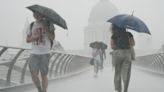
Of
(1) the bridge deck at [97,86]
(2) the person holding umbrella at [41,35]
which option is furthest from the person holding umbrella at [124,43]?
(1) the bridge deck at [97,86]

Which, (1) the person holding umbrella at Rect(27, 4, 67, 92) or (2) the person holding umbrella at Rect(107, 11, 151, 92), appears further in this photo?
(2) the person holding umbrella at Rect(107, 11, 151, 92)

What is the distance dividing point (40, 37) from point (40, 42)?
0.09 m

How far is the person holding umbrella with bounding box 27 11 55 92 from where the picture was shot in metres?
7.96

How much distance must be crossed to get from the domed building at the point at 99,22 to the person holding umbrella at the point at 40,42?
10602cm

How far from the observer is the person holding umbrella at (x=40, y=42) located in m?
7.96

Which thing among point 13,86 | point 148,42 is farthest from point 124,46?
point 148,42

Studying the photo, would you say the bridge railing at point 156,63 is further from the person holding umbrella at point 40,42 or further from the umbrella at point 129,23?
the person holding umbrella at point 40,42

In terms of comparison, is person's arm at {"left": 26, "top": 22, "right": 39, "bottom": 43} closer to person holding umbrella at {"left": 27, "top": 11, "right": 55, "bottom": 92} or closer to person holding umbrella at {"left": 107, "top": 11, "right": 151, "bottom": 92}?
person holding umbrella at {"left": 27, "top": 11, "right": 55, "bottom": 92}

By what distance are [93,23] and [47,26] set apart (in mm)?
112482

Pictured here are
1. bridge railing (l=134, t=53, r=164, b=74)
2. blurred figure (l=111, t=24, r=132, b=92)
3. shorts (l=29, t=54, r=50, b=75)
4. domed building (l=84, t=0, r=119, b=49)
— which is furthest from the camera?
domed building (l=84, t=0, r=119, b=49)

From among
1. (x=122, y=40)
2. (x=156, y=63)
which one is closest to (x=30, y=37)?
(x=122, y=40)

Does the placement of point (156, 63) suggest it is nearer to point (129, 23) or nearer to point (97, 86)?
point (97, 86)

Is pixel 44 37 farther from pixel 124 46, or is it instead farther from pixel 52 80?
pixel 52 80

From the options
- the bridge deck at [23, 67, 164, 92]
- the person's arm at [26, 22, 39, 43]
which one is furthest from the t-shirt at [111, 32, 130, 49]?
the bridge deck at [23, 67, 164, 92]
